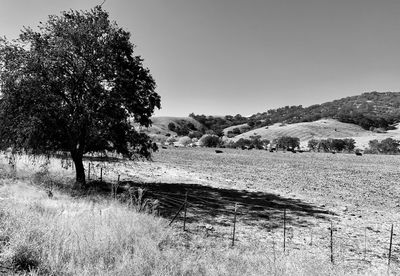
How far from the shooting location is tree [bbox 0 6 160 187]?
15.3 meters

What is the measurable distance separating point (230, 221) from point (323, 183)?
50.9 ft

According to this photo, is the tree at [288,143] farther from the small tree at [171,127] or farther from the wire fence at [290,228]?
the small tree at [171,127]

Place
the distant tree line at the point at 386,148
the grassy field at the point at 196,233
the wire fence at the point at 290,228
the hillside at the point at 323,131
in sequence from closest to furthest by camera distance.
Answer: the grassy field at the point at 196,233
the wire fence at the point at 290,228
the distant tree line at the point at 386,148
the hillside at the point at 323,131

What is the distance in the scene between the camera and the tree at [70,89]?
15.3m

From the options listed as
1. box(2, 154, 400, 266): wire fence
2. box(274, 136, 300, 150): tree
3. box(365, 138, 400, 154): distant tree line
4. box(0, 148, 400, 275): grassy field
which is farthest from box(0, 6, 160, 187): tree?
box(274, 136, 300, 150): tree

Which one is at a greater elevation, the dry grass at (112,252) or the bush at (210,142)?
the bush at (210,142)

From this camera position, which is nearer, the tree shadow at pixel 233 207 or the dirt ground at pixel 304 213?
the dirt ground at pixel 304 213

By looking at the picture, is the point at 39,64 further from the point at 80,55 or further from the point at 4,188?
the point at 4,188

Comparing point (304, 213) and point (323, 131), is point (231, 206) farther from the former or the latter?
point (323, 131)

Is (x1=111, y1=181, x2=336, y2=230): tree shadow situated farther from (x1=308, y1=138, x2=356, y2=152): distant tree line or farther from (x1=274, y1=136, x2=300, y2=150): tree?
(x1=274, y1=136, x2=300, y2=150): tree

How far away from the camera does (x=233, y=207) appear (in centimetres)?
1443

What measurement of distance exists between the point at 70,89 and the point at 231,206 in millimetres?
11534

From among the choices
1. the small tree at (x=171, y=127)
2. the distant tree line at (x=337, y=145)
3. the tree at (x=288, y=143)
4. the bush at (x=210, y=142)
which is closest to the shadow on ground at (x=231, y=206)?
the distant tree line at (x=337, y=145)

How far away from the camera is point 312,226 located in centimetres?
1161
